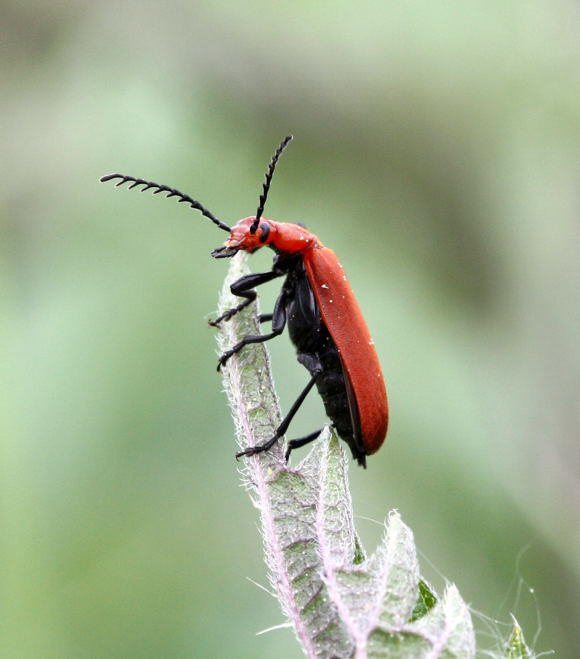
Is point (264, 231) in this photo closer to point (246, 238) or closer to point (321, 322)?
point (246, 238)

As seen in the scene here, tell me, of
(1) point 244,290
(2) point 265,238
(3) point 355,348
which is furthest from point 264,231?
(3) point 355,348

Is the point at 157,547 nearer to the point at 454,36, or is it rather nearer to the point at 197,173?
the point at 197,173

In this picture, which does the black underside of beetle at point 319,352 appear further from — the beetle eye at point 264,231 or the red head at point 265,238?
the beetle eye at point 264,231

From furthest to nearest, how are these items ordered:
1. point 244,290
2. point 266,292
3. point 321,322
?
point 266,292 < point 321,322 < point 244,290

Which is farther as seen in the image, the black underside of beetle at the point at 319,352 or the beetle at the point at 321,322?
the black underside of beetle at the point at 319,352

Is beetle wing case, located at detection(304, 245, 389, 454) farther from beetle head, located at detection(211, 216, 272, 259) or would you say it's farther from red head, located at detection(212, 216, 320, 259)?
beetle head, located at detection(211, 216, 272, 259)

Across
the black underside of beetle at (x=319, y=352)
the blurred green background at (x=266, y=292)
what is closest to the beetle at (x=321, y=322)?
the black underside of beetle at (x=319, y=352)
